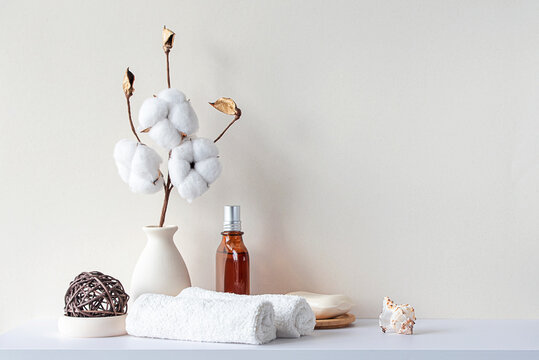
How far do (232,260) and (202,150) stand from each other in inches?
6.5

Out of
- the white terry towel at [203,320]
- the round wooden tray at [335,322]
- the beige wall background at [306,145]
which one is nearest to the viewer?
the white terry towel at [203,320]

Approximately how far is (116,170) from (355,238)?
402 millimetres

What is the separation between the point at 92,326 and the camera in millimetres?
753

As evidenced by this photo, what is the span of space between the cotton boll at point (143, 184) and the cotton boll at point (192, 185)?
4 cm

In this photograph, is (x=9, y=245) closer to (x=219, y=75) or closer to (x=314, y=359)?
(x=219, y=75)

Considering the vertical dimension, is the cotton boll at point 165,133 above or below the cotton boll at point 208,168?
above

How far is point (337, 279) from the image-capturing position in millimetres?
937

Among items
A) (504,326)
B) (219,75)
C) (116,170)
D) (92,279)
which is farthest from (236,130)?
(504,326)

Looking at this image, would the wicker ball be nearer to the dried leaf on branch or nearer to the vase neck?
the vase neck

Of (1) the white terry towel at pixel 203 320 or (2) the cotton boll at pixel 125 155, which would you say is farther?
(2) the cotton boll at pixel 125 155

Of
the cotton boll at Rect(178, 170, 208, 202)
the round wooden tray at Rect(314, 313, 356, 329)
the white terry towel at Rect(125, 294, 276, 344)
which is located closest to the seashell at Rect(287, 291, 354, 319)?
the round wooden tray at Rect(314, 313, 356, 329)

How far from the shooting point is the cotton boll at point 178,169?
844mm

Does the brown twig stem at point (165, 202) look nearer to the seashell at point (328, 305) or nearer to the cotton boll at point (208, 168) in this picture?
the cotton boll at point (208, 168)

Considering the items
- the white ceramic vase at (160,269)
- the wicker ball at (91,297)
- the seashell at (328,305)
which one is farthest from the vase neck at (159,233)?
the seashell at (328,305)
